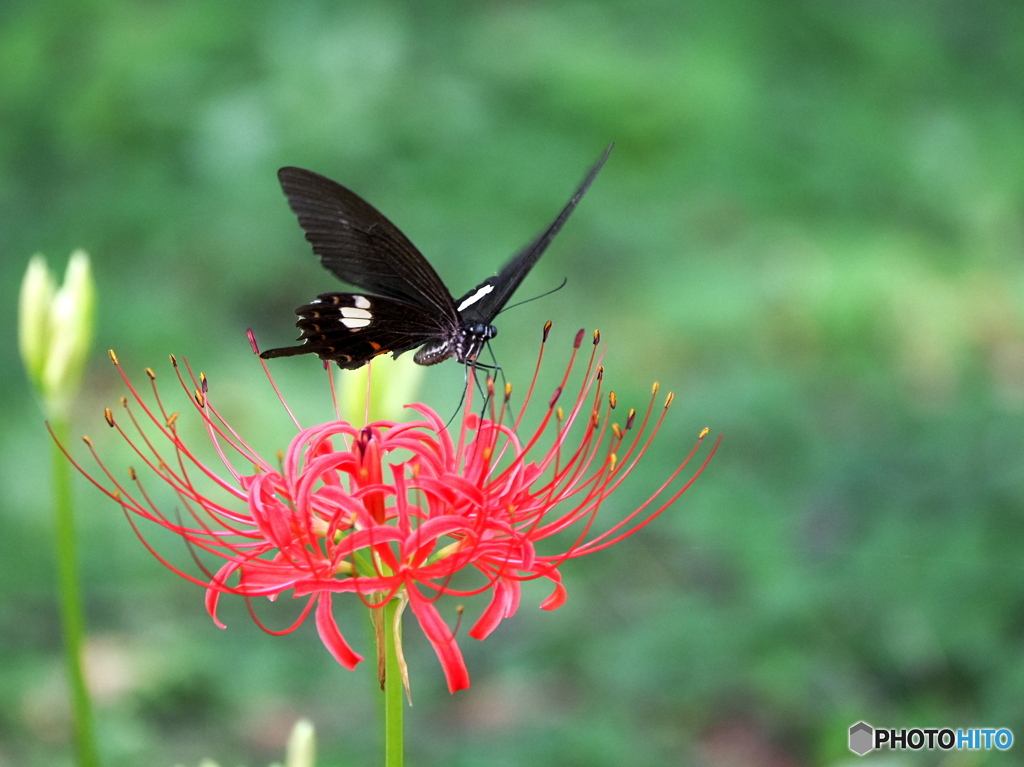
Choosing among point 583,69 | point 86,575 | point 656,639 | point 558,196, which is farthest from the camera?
point 583,69

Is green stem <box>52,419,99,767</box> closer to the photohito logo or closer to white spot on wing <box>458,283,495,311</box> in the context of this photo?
white spot on wing <box>458,283,495,311</box>

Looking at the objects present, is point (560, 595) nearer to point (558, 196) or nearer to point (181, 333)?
point (181, 333)

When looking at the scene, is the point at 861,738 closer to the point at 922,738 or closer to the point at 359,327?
the point at 922,738

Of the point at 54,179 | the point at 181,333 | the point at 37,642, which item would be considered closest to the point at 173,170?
the point at 54,179

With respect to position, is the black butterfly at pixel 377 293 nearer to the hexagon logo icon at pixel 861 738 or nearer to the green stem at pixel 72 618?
the green stem at pixel 72 618

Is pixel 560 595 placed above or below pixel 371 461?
below

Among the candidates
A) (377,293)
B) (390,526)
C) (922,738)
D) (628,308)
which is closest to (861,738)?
(922,738)

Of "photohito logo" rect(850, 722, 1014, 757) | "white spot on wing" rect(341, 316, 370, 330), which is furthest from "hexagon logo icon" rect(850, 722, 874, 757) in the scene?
"white spot on wing" rect(341, 316, 370, 330)
